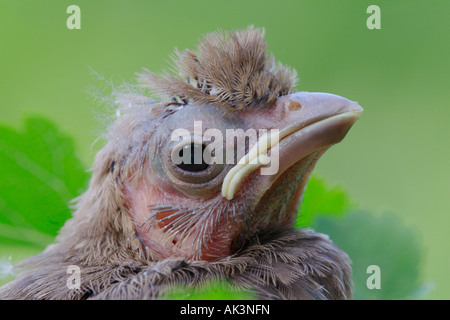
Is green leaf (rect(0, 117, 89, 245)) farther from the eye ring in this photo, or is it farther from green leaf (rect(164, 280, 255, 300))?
green leaf (rect(164, 280, 255, 300))

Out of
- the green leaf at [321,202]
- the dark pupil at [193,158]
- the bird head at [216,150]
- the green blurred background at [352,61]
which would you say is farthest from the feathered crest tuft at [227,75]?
the green blurred background at [352,61]

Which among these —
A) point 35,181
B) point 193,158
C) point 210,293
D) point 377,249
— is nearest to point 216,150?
point 193,158

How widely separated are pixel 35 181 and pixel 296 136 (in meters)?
0.79

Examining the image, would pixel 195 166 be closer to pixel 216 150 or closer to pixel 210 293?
pixel 216 150

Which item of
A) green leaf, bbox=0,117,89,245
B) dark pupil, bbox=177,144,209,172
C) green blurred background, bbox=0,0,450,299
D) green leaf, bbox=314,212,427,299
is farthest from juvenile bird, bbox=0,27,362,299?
green blurred background, bbox=0,0,450,299

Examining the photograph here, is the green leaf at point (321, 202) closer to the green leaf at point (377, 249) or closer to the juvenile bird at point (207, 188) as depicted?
the green leaf at point (377, 249)

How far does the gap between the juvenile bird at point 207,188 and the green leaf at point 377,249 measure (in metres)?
0.35

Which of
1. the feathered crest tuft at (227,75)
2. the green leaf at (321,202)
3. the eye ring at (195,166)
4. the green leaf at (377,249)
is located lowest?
the green leaf at (377,249)

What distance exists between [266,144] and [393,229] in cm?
75

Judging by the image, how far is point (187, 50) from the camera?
1.27 m

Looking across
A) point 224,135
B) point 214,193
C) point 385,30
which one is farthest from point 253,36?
point 385,30

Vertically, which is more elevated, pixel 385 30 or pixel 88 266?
pixel 385 30

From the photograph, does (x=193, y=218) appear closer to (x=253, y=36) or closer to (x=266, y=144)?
(x=266, y=144)

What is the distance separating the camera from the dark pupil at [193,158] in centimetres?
118
